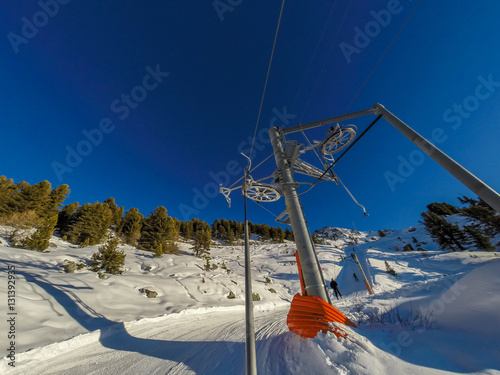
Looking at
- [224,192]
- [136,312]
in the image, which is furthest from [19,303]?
[224,192]

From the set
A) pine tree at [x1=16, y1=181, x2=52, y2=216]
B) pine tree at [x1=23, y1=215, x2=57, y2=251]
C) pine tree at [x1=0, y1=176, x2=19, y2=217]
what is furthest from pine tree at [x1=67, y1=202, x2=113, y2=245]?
pine tree at [x1=23, y1=215, x2=57, y2=251]

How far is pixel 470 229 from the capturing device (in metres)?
29.3

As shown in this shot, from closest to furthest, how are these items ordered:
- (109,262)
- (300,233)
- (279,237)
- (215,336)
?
(300,233)
(215,336)
(109,262)
(279,237)

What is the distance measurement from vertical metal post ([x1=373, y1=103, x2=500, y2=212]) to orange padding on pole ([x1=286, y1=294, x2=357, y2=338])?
10.1 feet

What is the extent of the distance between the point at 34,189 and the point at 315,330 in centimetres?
4376

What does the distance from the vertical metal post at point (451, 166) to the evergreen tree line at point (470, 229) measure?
114ft

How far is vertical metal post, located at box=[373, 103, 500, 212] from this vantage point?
8.11 feet

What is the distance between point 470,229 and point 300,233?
141 ft

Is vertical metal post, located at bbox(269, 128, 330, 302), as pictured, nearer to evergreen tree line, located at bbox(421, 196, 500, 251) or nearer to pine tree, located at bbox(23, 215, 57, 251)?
pine tree, located at bbox(23, 215, 57, 251)

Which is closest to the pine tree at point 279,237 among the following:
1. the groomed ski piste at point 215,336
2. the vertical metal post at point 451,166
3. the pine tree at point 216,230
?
the pine tree at point 216,230

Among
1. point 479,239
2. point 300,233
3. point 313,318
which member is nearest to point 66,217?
point 300,233

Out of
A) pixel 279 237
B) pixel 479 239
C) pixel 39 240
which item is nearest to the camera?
pixel 39 240

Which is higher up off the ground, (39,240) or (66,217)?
(66,217)

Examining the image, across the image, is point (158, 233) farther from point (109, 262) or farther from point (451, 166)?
point (451, 166)
